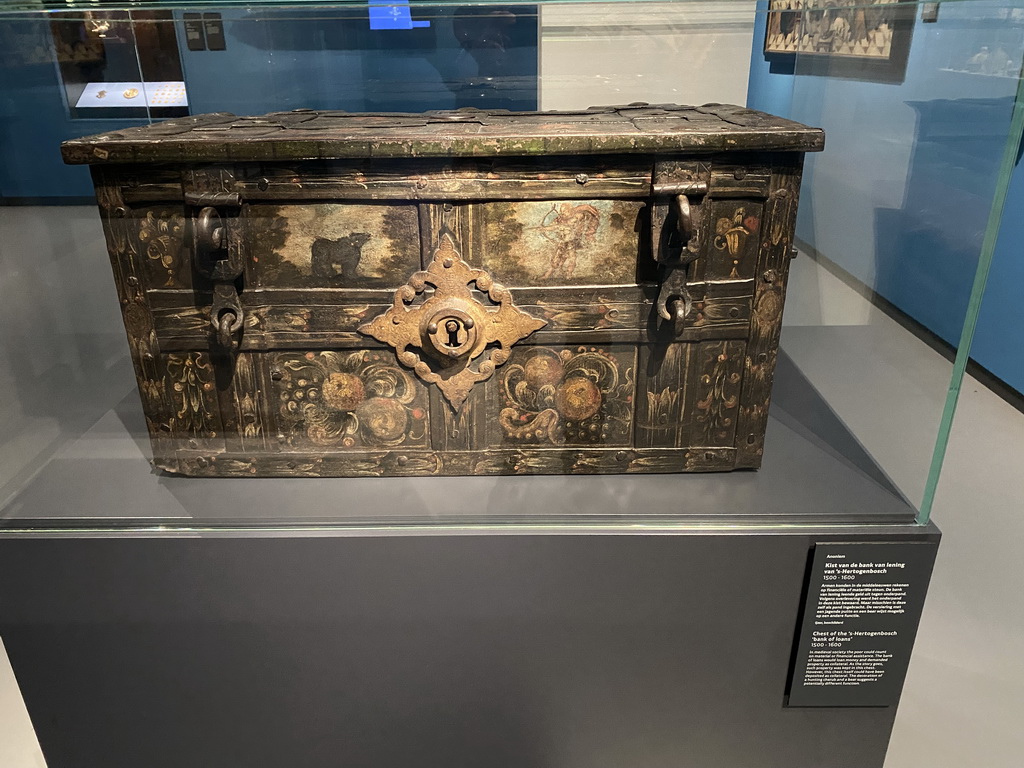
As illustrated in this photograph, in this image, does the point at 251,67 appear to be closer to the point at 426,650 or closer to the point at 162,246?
the point at 162,246

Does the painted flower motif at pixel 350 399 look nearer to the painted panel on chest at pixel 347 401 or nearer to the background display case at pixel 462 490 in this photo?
the painted panel on chest at pixel 347 401

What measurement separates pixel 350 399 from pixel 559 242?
493 mm

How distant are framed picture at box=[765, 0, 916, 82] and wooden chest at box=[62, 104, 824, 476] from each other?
34 cm

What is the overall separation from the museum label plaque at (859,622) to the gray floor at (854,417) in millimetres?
154

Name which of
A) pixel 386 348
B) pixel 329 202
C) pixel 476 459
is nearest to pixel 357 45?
pixel 329 202

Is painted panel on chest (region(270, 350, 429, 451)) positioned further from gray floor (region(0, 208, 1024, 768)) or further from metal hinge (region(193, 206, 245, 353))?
gray floor (region(0, 208, 1024, 768))

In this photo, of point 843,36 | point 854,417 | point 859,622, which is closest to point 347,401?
point 859,622

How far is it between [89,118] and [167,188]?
1.50 feet

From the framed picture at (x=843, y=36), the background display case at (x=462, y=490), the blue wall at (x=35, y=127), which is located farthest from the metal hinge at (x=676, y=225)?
the blue wall at (x=35, y=127)

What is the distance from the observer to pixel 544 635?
1.43m

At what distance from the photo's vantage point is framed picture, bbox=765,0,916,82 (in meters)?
1.55

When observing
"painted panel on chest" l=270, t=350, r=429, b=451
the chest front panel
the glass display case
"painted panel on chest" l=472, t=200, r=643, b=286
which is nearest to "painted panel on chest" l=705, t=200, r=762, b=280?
the chest front panel

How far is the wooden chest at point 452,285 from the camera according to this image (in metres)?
1.29

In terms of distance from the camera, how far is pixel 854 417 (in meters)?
1.75
